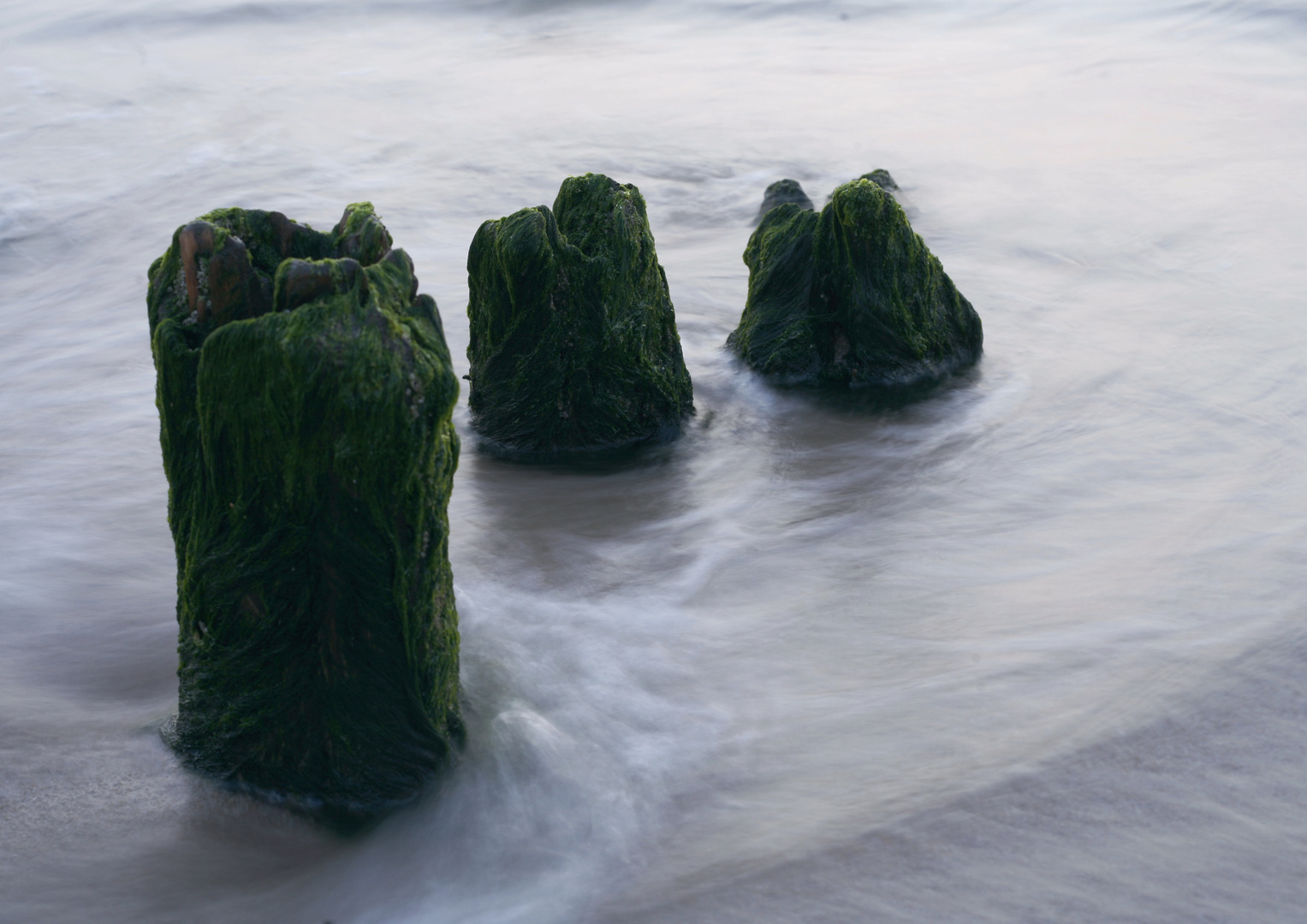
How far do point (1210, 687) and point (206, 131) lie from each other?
39.7ft

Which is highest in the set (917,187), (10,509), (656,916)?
(917,187)

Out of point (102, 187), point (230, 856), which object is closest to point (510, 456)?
point (230, 856)

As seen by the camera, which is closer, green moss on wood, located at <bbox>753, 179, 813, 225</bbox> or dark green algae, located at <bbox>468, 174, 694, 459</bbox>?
dark green algae, located at <bbox>468, 174, 694, 459</bbox>

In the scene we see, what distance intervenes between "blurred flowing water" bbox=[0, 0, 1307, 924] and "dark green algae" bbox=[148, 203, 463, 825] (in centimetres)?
19

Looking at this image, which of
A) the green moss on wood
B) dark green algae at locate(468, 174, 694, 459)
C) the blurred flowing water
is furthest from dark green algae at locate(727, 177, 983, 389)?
the green moss on wood

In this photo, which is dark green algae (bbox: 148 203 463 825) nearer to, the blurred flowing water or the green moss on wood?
the blurred flowing water

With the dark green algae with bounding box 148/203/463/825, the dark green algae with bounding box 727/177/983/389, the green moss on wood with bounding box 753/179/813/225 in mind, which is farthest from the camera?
the green moss on wood with bounding box 753/179/813/225

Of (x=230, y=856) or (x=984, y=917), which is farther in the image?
(x=230, y=856)

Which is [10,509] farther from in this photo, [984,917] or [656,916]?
[984,917]

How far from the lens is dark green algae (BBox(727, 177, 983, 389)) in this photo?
18.5ft

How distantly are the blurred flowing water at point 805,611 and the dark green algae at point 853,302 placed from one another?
0.21 m

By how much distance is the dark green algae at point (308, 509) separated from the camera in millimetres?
2699

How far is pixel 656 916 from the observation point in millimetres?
2775

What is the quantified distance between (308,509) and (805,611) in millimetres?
1956
